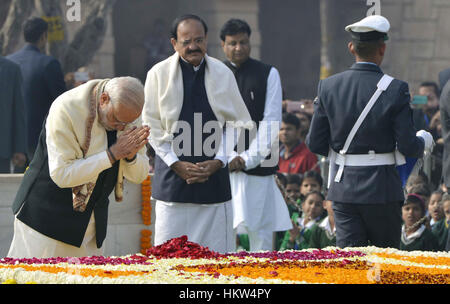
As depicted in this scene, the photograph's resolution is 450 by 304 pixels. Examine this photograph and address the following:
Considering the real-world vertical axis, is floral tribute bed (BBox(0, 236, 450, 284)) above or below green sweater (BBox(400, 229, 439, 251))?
above

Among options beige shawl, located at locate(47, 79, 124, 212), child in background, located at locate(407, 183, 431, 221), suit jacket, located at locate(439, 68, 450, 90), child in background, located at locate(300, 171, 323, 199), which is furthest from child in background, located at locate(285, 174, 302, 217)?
beige shawl, located at locate(47, 79, 124, 212)

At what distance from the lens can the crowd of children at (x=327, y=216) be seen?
8.00m

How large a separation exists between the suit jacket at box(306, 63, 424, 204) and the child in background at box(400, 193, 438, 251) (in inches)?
86.3

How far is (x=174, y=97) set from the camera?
618 centimetres

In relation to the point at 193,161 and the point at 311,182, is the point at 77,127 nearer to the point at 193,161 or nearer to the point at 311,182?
the point at 193,161

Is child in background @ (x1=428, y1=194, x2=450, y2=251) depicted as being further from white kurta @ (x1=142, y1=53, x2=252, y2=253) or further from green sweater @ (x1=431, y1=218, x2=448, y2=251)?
white kurta @ (x1=142, y1=53, x2=252, y2=253)

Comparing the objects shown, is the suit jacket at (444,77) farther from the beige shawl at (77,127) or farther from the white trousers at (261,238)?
the beige shawl at (77,127)

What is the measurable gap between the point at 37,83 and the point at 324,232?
2694mm

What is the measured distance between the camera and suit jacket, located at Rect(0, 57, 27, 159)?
8.37m

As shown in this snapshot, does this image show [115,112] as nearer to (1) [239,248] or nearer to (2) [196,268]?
(2) [196,268]

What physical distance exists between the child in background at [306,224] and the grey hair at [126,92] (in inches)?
141

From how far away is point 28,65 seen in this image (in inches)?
A: 342

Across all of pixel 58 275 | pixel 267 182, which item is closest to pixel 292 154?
pixel 267 182

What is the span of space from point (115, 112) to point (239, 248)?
3.93 metres
